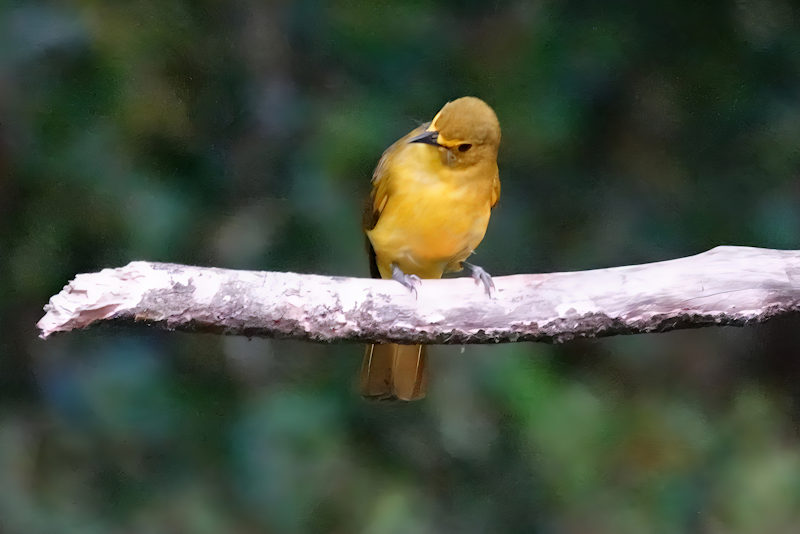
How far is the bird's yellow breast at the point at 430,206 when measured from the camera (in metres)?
1.12

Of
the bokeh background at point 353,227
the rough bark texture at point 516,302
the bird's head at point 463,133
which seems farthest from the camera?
the bokeh background at point 353,227

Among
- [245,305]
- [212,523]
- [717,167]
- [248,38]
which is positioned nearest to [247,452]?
[212,523]

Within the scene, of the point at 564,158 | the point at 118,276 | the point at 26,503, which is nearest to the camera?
the point at 118,276

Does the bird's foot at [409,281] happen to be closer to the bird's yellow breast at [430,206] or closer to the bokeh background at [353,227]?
the bird's yellow breast at [430,206]

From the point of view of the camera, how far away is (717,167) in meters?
1.43

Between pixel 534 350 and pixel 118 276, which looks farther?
pixel 534 350

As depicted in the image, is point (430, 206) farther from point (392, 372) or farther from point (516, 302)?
point (392, 372)

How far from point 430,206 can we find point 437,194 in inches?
0.7

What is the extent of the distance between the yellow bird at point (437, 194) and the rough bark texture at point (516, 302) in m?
0.04

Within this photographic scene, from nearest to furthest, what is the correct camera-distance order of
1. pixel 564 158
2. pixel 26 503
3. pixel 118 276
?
pixel 118 276
pixel 26 503
pixel 564 158

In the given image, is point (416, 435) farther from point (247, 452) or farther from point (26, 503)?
point (26, 503)

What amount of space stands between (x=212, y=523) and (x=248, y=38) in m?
0.75

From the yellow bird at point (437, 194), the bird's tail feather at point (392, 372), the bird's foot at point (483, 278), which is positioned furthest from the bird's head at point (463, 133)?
the bird's tail feather at point (392, 372)

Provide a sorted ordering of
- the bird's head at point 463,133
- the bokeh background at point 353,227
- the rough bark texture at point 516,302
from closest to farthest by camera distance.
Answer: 1. the rough bark texture at point 516,302
2. the bird's head at point 463,133
3. the bokeh background at point 353,227
